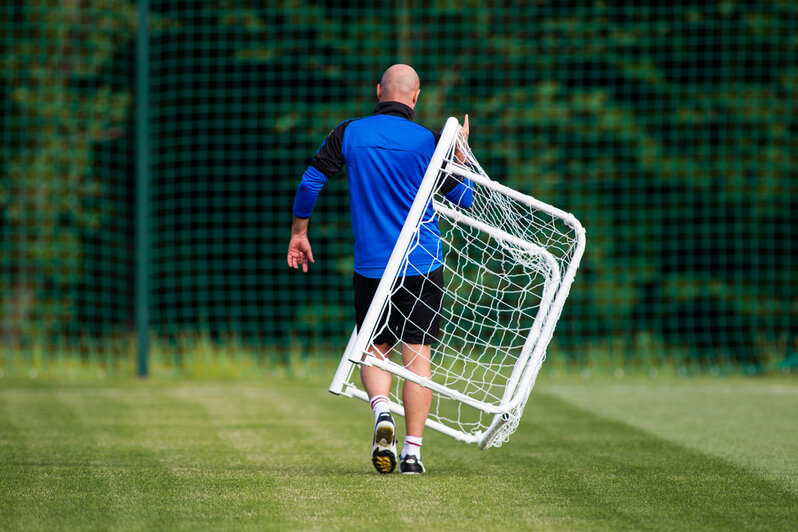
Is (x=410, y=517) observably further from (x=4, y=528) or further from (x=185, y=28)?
(x=185, y=28)

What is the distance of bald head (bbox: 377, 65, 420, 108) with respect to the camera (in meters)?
4.00

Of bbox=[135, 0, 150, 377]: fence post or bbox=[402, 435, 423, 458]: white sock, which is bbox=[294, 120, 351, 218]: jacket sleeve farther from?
bbox=[135, 0, 150, 377]: fence post

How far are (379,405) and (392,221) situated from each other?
66 cm

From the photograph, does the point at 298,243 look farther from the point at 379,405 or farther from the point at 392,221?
the point at 379,405

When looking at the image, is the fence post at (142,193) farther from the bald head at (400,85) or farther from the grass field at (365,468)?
the bald head at (400,85)

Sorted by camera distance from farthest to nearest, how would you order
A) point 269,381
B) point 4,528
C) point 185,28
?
point 185,28
point 269,381
point 4,528

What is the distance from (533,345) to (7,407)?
353 centimetres

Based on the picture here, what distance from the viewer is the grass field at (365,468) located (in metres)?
3.04

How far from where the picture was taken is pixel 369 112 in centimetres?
1162

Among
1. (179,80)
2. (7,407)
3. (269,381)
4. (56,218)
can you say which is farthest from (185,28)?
(7,407)

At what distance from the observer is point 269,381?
27.1 feet

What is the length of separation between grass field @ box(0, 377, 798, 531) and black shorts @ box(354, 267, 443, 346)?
50 cm

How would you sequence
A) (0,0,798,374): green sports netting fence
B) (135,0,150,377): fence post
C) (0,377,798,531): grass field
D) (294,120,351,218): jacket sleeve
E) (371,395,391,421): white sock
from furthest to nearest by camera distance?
Answer: (0,0,798,374): green sports netting fence
(135,0,150,377): fence post
(294,120,351,218): jacket sleeve
(371,395,391,421): white sock
(0,377,798,531): grass field

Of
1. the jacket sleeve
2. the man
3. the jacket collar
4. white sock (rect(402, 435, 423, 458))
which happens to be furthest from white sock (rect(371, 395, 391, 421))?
the jacket collar
